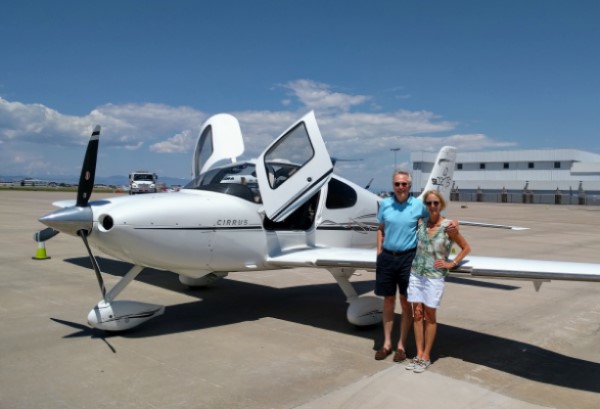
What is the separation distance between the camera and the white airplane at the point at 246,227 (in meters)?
5.44

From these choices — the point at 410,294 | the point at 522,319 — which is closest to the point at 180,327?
the point at 410,294

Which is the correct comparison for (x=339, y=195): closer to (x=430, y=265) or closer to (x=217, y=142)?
(x=217, y=142)

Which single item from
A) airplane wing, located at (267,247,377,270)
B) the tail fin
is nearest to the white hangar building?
the tail fin

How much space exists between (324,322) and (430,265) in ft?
7.74

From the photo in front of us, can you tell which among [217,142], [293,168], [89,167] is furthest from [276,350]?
[217,142]

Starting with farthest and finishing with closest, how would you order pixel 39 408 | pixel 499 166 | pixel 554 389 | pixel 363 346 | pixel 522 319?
pixel 499 166
pixel 522 319
pixel 363 346
pixel 554 389
pixel 39 408

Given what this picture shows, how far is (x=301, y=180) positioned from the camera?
21.4 ft

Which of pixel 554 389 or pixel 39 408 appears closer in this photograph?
pixel 39 408

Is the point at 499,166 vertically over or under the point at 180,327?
over

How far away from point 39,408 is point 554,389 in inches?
180

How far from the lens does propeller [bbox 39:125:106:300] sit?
5254 millimetres

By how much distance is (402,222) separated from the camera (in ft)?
17.2

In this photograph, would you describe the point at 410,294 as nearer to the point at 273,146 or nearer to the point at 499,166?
the point at 273,146

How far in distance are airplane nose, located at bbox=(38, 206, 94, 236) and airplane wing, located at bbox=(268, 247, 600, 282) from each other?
239 centimetres
